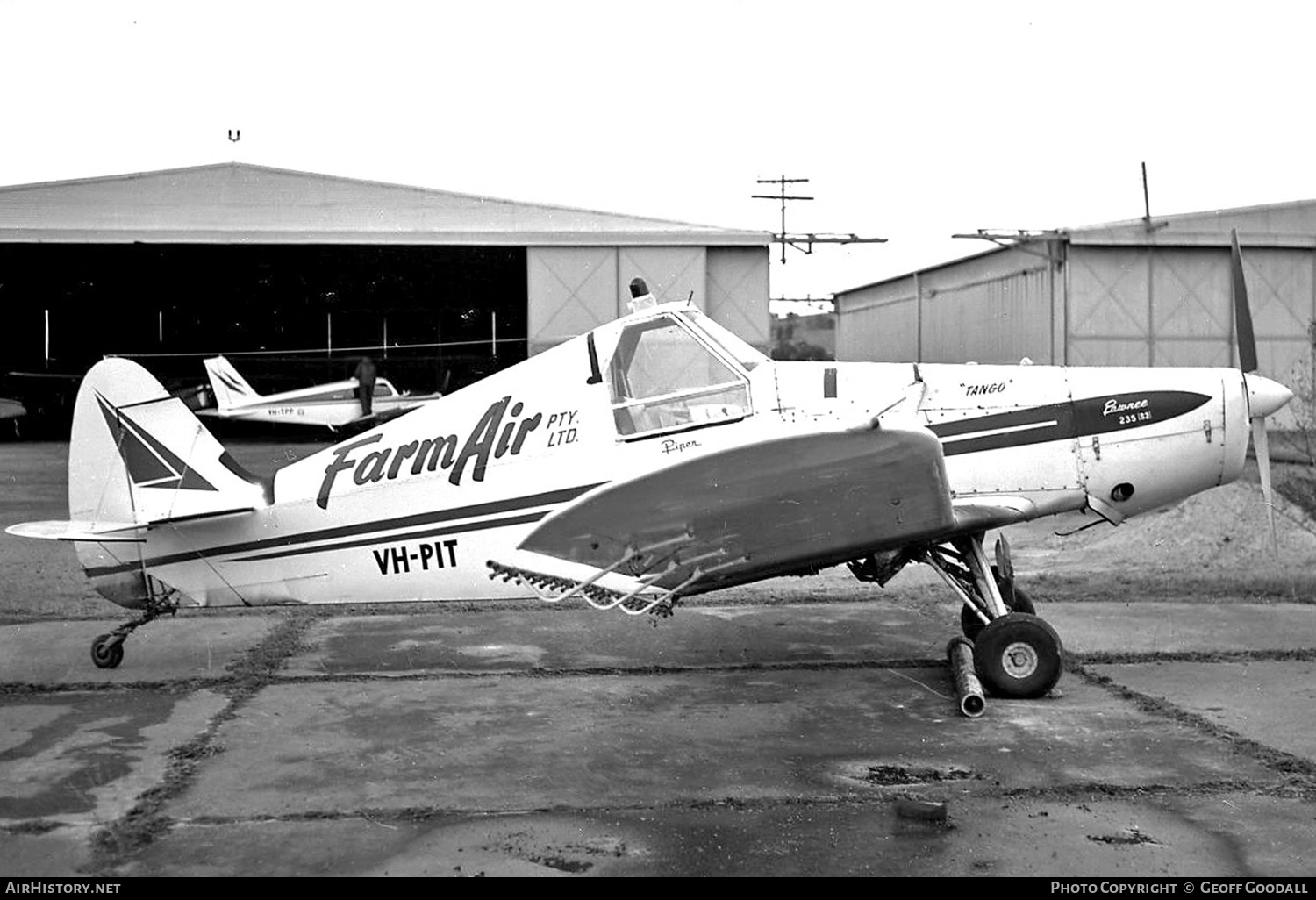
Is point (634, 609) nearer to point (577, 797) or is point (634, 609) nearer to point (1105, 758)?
point (577, 797)

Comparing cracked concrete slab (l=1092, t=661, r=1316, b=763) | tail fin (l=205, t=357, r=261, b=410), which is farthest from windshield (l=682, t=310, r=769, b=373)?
tail fin (l=205, t=357, r=261, b=410)

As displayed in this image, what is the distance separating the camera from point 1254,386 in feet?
25.4

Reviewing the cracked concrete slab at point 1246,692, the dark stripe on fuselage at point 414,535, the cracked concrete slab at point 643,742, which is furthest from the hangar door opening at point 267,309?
the cracked concrete slab at point 1246,692

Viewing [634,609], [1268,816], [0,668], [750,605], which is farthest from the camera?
[750,605]

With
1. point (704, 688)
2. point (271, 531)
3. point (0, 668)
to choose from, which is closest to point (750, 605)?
point (704, 688)

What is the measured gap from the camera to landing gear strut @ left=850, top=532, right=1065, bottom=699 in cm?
714

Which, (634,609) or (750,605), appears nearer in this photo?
(634,609)

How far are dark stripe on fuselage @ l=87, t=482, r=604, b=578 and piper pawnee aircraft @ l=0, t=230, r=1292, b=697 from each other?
12 millimetres

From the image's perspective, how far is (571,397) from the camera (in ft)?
23.8

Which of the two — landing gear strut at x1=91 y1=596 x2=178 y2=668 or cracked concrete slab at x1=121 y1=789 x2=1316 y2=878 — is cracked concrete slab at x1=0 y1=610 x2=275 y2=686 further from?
cracked concrete slab at x1=121 y1=789 x2=1316 y2=878

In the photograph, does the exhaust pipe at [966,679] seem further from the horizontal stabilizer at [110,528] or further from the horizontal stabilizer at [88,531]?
the horizontal stabilizer at [88,531]

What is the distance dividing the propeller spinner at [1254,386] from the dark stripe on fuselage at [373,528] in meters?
4.34
